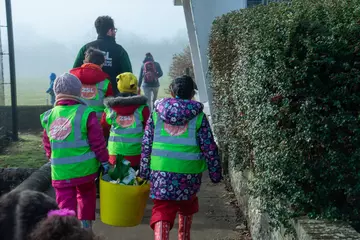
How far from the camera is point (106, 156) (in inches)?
178

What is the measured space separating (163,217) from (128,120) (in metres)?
1.48

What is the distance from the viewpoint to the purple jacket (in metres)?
4.29

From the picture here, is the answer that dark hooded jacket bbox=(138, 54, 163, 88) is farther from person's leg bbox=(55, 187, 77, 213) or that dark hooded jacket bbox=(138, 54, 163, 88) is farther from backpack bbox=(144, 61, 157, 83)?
person's leg bbox=(55, 187, 77, 213)

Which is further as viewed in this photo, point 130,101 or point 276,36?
point 130,101

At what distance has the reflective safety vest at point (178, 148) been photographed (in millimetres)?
4348

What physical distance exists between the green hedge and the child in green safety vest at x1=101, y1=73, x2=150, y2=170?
208cm

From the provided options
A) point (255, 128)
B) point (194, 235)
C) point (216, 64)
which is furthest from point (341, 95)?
point (216, 64)

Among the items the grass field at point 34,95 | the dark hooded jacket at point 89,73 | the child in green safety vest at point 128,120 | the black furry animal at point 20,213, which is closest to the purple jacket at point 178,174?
the child in green safety vest at point 128,120

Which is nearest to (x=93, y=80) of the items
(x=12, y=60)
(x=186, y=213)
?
(x=186, y=213)

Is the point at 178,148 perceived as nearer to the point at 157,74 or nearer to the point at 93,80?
the point at 93,80

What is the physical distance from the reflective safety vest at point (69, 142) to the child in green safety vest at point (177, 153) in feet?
2.00

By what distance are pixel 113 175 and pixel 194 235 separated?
1276 mm

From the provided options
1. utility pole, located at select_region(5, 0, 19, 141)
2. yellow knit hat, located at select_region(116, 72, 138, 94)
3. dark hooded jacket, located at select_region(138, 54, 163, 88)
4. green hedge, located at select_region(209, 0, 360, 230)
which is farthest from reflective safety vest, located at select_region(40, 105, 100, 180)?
dark hooded jacket, located at select_region(138, 54, 163, 88)

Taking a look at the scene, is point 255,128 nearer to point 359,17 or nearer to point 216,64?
point 359,17
